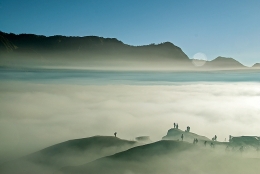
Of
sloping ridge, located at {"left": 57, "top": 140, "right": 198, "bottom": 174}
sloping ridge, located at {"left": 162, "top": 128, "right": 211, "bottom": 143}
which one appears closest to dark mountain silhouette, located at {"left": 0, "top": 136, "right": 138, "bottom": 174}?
sloping ridge, located at {"left": 57, "top": 140, "right": 198, "bottom": 174}

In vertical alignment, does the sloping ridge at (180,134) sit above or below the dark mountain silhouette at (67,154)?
above

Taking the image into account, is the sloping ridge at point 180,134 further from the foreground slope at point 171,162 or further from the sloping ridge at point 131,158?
the foreground slope at point 171,162

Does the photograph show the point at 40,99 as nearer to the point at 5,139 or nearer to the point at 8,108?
the point at 8,108

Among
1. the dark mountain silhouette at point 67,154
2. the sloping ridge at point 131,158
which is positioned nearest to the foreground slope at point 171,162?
the sloping ridge at point 131,158

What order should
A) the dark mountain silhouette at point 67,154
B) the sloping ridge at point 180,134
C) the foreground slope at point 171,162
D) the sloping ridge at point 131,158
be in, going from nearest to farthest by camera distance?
1. the foreground slope at point 171,162
2. the sloping ridge at point 131,158
3. the dark mountain silhouette at point 67,154
4. the sloping ridge at point 180,134

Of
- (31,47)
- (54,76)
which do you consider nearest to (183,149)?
(31,47)

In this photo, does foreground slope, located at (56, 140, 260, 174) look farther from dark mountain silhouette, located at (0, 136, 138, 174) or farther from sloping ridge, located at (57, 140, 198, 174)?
dark mountain silhouette, located at (0, 136, 138, 174)

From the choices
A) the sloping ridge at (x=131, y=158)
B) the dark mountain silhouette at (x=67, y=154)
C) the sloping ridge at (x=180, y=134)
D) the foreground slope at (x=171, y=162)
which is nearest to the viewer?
the foreground slope at (x=171, y=162)

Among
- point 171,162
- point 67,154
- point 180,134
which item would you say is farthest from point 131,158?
point 180,134

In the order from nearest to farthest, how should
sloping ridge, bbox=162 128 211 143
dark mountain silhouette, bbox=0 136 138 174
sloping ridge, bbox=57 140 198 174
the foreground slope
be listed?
the foreground slope < sloping ridge, bbox=57 140 198 174 < dark mountain silhouette, bbox=0 136 138 174 < sloping ridge, bbox=162 128 211 143
